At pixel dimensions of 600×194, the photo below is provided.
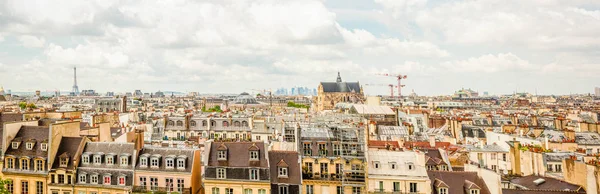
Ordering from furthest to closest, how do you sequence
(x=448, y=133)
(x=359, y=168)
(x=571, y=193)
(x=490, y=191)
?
(x=448, y=133), (x=359, y=168), (x=490, y=191), (x=571, y=193)

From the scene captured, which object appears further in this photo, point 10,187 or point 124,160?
point 10,187

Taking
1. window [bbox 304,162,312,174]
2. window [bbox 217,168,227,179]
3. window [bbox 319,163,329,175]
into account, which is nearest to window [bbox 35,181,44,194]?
window [bbox 217,168,227,179]

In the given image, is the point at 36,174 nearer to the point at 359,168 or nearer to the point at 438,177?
the point at 359,168

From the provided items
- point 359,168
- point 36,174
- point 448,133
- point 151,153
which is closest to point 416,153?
point 359,168

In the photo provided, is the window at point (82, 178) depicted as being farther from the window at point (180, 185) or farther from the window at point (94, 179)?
the window at point (180, 185)

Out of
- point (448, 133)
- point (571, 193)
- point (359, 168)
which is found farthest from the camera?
point (448, 133)

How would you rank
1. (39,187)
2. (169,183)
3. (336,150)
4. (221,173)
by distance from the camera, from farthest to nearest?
(336,150), (39,187), (221,173), (169,183)

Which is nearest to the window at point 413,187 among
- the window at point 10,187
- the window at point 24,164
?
the window at point 24,164

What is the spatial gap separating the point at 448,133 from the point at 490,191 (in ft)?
158

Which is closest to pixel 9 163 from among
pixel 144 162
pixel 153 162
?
pixel 144 162

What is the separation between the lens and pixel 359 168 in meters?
42.5

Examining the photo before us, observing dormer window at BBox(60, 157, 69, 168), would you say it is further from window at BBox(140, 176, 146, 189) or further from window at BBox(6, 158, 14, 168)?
window at BBox(140, 176, 146, 189)

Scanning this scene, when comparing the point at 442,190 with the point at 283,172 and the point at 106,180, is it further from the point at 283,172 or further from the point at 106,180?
the point at 106,180

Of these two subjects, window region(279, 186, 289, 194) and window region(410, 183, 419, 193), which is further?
window region(410, 183, 419, 193)
